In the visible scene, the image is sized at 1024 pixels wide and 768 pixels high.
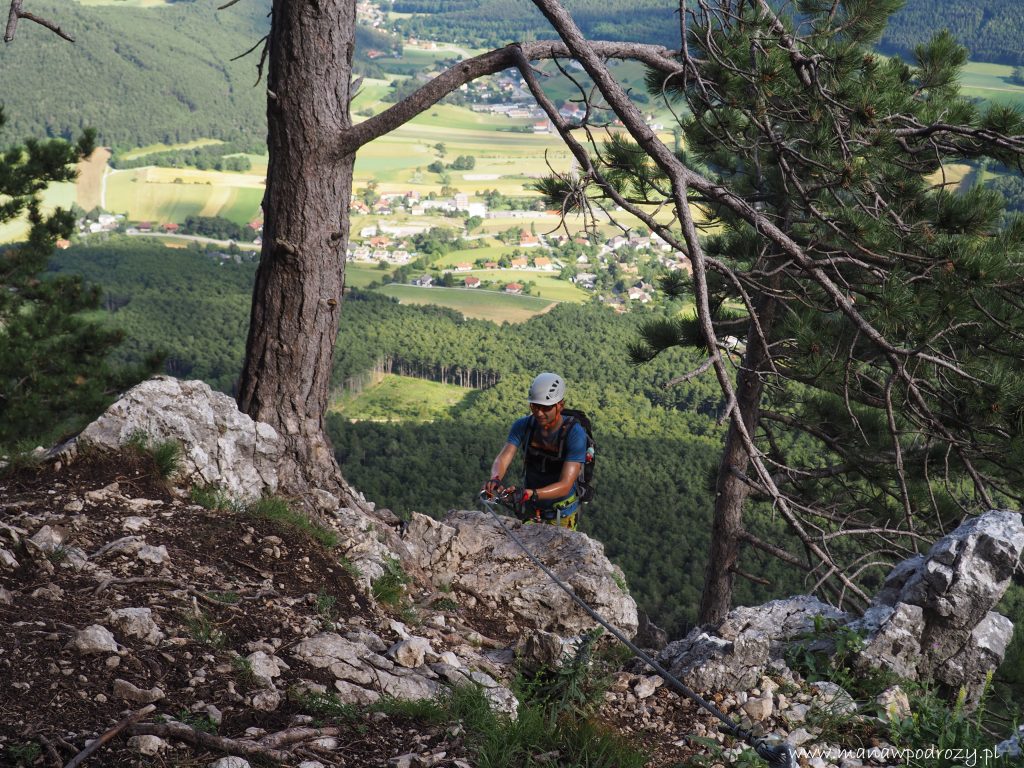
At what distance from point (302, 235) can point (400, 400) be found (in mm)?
50525

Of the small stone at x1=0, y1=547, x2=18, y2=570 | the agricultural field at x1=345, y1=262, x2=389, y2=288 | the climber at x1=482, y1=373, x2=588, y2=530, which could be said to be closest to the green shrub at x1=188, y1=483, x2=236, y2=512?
the small stone at x1=0, y1=547, x2=18, y2=570

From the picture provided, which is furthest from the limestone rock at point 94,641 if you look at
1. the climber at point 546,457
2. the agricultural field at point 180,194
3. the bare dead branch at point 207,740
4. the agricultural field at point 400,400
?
the agricultural field at point 180,194

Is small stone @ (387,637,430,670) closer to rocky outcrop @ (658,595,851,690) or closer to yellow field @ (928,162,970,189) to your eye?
rocky outcrop @ (658,595,851,690)

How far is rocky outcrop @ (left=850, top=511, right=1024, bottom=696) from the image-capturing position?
339 cm

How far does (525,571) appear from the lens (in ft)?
17.4

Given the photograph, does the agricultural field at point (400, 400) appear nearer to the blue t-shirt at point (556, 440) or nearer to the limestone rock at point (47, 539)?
the blue t-shirt at point (556, 440)

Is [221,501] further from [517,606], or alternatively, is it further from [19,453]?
[517,606]

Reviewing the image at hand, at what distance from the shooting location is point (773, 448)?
8430 millimetres

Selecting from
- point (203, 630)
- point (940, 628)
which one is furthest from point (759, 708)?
point (203, 630)

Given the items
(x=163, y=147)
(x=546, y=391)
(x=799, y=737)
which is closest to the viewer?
(x=799, y=737)

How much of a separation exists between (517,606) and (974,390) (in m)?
2.88

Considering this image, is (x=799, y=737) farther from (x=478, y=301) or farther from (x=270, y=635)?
(x=478, y=301)

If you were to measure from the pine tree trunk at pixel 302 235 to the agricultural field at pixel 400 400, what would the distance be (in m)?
44.7

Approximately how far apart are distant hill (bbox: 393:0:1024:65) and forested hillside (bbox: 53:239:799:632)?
67.0 ft
